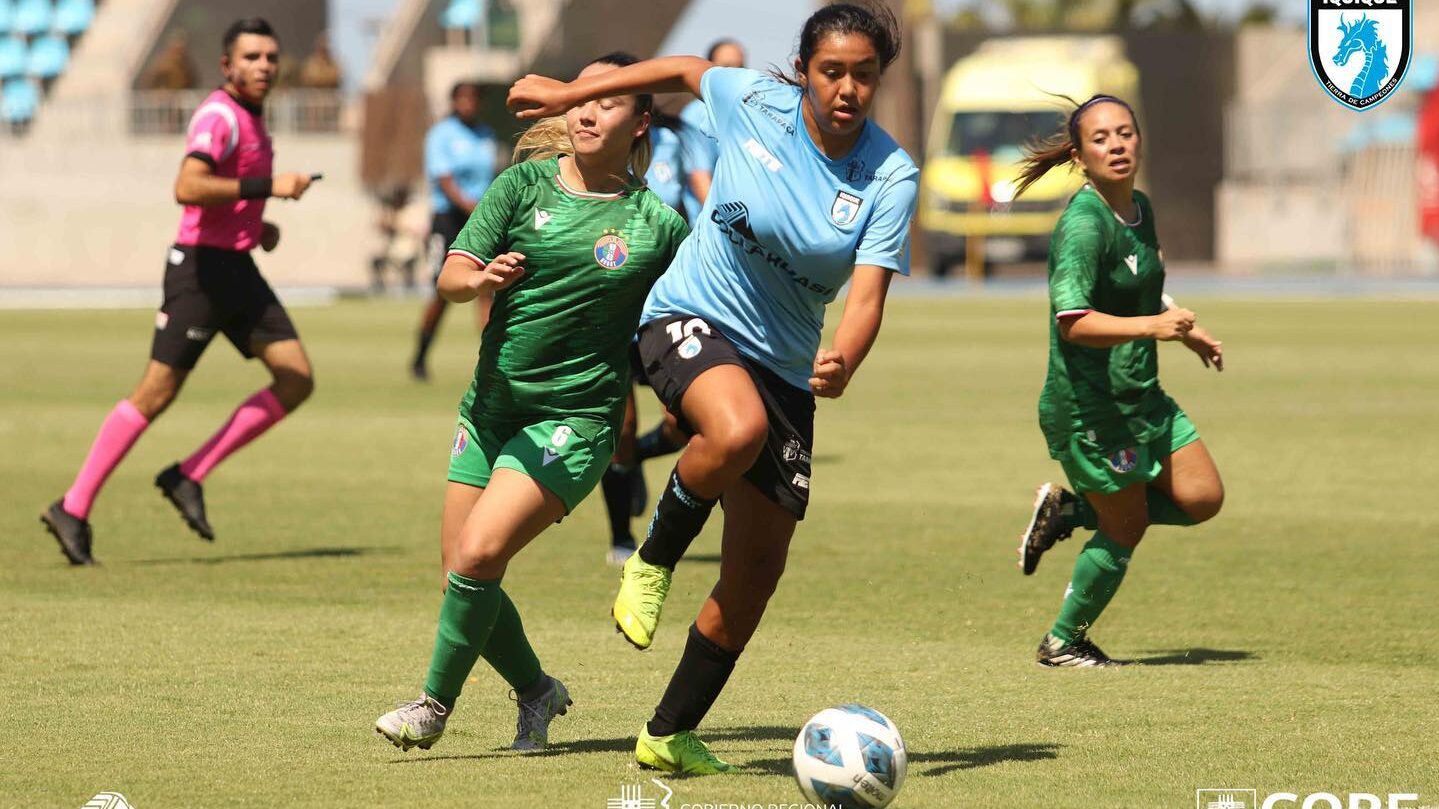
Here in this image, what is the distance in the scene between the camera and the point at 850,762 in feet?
→ 18.3

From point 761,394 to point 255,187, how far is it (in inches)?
176

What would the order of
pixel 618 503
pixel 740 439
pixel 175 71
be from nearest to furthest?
pixel 740 439 → pixel 618 503 → pixel 175 71

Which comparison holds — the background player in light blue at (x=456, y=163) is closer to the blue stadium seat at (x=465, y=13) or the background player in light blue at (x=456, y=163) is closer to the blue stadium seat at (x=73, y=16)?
the blue stadium seat at (x=465, y=13)

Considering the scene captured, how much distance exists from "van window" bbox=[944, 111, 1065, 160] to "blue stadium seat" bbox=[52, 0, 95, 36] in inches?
845

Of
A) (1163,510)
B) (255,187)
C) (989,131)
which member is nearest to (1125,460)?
(1163,510)

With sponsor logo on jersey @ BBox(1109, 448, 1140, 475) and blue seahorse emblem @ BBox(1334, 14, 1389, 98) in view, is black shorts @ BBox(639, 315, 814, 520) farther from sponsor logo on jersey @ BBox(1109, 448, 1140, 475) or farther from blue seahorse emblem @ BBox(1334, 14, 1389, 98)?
blue seahorse emblem @ BBox(1334, 14, 1389, 98)

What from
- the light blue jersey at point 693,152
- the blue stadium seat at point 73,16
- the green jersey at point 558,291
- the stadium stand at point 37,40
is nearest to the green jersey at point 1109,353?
the green jersey at point 558,291

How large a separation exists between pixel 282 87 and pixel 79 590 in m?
39.3

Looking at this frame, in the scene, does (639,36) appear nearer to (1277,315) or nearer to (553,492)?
(1277,315)

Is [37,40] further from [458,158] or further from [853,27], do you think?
[853,27]

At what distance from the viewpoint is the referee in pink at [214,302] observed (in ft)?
33.1

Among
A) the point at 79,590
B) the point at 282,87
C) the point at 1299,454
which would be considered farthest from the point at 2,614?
the point at 282,87

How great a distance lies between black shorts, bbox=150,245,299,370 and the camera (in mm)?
10172

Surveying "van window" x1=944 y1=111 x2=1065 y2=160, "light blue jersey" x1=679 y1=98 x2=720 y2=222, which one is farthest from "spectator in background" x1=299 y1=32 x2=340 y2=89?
"light blue jersey" x1=679 y1=98 x2=720 y2=222
